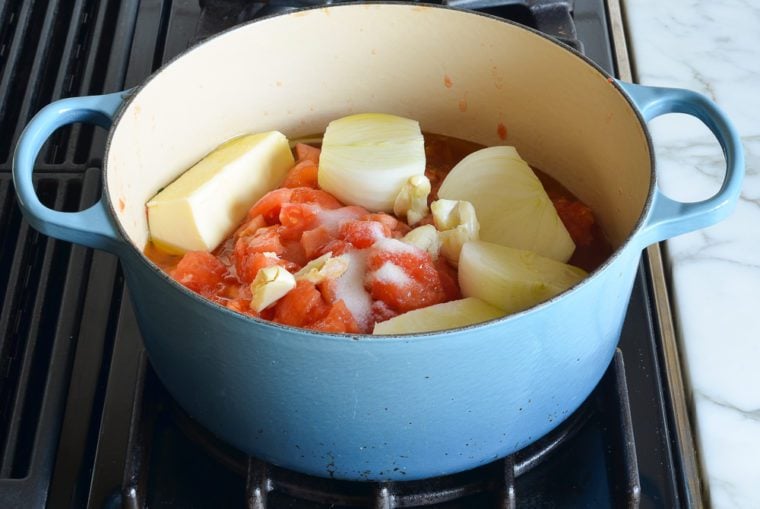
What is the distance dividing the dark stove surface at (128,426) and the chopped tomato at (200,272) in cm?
7

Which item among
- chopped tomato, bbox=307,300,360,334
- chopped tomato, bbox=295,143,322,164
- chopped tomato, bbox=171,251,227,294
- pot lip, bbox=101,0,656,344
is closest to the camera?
pot lip, bbox=101,0,656,344

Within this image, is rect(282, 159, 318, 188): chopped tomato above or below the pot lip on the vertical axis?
below

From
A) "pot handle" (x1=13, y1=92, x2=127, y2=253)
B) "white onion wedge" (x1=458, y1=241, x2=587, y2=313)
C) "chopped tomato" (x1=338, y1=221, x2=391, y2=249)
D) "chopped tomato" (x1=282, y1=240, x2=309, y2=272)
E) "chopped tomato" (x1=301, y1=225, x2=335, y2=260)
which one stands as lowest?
"white onion wedge" (x1=458, y1=241, x2=587, y2=313)

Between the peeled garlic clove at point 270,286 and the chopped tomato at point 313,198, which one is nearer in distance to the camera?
the peeled garlic clove at point 270,286

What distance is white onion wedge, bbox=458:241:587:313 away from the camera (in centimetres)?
74

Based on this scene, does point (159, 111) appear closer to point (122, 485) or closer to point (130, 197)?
point (130, 197)

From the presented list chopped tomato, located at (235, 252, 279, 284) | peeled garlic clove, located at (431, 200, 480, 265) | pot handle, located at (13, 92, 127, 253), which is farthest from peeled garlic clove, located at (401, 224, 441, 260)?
pot handle, located at (13, 92, 127, 253)

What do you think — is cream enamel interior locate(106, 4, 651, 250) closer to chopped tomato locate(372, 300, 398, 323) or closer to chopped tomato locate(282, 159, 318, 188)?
chopped tomato locate(282, 159, 318, 188)

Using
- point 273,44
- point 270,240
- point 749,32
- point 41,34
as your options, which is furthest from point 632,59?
point 41,34

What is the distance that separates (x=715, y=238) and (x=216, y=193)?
1.63 ft

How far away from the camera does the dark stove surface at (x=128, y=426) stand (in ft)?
2.38

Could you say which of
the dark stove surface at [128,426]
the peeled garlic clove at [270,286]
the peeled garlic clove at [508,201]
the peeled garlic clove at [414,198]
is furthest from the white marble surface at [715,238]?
the peeled garlic clove at [270,286]

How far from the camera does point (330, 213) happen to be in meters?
0.85

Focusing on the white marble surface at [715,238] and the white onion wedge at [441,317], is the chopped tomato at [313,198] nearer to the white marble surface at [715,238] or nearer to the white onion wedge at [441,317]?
the white onion wedge at [441,317]
